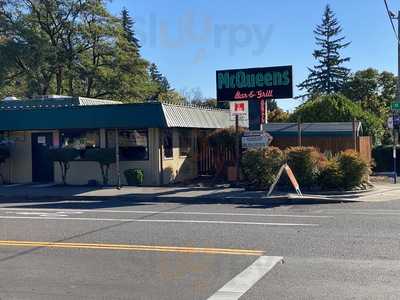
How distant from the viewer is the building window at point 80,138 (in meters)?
23.5

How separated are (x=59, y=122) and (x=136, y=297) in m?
17.3

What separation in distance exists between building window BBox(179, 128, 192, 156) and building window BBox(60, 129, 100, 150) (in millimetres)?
3427

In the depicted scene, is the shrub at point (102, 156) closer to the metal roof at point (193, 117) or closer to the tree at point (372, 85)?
the metal roof at point (193, 117)

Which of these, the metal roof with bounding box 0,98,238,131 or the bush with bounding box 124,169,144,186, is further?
the bush with bounding box 124,169,144,186

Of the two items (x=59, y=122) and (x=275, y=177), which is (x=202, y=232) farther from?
(x=59, y=122)

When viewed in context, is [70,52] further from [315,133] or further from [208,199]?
[208,199]

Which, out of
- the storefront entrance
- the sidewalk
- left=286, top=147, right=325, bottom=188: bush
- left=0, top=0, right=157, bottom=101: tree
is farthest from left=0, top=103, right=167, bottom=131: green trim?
left=0, top=0, right=157, bottom=101: tree

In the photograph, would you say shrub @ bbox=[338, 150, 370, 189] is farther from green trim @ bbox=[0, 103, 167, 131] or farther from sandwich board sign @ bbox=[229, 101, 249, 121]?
green trim @ bbox=[0, 103, 167, 131]

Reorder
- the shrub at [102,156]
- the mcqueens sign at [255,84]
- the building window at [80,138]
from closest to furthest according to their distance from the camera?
the mcqueens sign at [255,84]
the shrub at [102,156]
the building window at [80,138]

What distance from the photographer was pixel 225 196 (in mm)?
18281

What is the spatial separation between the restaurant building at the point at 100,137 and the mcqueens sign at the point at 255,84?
211cm

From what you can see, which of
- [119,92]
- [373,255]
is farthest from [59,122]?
[119,92]

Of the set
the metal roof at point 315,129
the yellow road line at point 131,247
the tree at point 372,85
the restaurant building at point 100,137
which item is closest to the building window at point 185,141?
the restaurant building at point 100,137

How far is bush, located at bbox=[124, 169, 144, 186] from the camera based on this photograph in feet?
73.3
